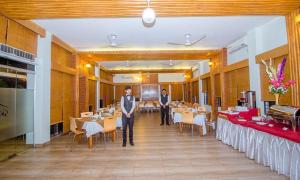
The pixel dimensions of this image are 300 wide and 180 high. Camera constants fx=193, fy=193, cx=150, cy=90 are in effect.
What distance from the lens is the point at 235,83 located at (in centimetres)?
758

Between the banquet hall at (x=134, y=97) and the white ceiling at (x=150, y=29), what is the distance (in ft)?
0.12

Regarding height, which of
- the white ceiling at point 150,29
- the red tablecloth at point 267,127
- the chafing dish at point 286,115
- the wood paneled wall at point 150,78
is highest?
the white ceiling at point 150,29

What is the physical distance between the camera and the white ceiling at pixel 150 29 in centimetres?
530

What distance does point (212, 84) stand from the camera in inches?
374

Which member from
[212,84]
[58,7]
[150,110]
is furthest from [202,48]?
[150,110]

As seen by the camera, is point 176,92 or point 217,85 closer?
point 217,85

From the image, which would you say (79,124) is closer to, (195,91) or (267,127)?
(267,127)

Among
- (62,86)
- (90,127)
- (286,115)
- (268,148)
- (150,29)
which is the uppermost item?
(150,29)

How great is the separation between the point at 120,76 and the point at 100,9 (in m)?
13.4

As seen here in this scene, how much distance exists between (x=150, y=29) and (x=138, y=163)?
3.91 meters

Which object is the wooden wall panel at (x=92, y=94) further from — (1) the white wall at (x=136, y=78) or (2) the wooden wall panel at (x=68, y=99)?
(1) the white wall at (x=136, y=78)

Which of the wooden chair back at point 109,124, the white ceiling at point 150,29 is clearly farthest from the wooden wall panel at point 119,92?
the wooden chair back at point 109,124

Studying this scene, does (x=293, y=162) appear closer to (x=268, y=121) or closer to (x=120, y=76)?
(x=268, y=121)

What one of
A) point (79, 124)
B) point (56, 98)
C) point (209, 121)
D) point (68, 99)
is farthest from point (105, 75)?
point (209, 121)
